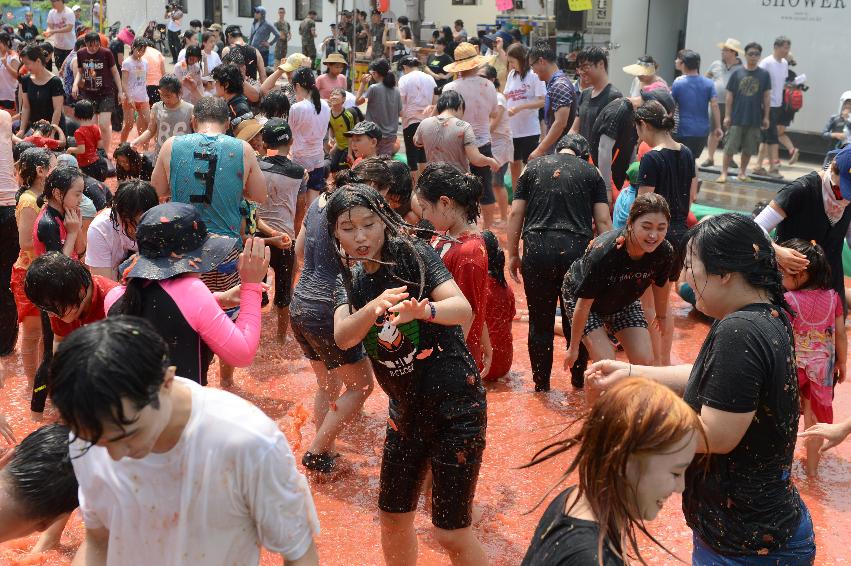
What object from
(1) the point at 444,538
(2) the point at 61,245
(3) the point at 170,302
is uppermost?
(3) the point at 170,302

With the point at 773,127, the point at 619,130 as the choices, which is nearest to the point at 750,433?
the point at 619,130

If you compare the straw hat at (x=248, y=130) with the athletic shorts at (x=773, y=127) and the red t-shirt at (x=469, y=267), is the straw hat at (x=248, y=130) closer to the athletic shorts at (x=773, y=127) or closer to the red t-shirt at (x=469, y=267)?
the red t-shirt at (x=469, y=267)

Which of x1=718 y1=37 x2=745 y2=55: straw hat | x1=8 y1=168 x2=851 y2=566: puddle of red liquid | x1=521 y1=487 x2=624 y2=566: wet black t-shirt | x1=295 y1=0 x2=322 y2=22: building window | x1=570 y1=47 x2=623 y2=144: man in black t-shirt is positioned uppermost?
x1=295 y1=0 x2=322 y2=22: building window

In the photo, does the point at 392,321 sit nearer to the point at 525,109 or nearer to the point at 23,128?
the point at 525,109

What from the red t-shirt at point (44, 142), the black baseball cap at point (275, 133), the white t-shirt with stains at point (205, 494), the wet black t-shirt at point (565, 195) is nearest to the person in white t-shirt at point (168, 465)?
the white t-shirt with stains at point (205, 494)

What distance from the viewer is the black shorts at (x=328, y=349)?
191 inches

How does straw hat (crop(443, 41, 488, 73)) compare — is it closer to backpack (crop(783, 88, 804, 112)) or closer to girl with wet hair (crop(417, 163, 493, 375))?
girl with wet hair (crop(417, 163, 493, 375))

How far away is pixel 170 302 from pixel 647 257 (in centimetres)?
300

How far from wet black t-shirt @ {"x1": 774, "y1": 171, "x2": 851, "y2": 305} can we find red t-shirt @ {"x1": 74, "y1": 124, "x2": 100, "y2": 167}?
6.48m

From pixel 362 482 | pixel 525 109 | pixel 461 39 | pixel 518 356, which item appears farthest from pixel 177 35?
pixel 362 482

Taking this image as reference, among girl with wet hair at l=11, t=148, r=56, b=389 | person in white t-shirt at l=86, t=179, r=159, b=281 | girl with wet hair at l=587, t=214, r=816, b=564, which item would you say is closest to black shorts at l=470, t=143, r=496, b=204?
girl with wet hair at l=11, t=148, r=56, b=389

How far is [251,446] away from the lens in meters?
2.11

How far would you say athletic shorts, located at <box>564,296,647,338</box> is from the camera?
5574mm

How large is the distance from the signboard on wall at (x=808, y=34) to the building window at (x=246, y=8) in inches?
817
